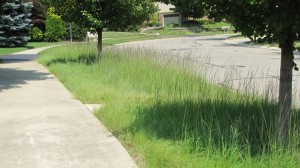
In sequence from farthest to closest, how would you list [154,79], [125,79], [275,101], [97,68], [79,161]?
[97,68]
[125,79]
[154,79]
[275,101]
[79,161]

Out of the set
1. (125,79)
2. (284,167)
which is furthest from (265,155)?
(125,79)

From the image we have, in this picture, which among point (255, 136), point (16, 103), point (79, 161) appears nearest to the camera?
point (79, 161)

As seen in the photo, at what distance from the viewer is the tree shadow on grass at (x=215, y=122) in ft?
16.3

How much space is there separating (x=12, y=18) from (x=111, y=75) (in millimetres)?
21881

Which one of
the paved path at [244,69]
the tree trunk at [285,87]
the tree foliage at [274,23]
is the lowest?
the paved path at [244,69]

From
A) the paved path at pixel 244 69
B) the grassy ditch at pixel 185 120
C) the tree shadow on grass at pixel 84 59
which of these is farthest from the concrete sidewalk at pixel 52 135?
the tree shadow on grass at pixel 84 59

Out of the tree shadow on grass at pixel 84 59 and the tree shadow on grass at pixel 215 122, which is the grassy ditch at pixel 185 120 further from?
the tree shadow on grass at pixel 84 59

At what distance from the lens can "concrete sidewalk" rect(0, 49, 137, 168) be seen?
477 centimetres

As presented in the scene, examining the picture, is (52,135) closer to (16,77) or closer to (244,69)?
(16,77)

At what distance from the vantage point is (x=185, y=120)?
5.90 meters

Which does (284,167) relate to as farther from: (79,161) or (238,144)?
(79,161)

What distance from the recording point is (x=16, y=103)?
331 inches

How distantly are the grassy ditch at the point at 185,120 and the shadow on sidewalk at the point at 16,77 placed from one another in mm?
1481

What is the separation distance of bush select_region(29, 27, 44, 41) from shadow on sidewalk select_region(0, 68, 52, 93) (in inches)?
900
